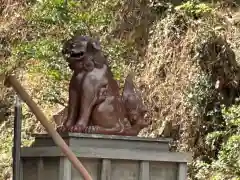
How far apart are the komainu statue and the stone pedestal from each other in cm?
9

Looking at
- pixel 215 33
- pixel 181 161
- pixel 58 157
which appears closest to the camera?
pixel 58 157

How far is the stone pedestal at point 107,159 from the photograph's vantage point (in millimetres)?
3676

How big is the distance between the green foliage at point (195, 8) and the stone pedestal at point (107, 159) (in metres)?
2.70

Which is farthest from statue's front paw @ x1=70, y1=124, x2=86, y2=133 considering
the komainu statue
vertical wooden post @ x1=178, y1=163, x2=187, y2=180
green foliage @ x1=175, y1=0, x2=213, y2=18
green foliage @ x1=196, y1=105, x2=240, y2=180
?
green foliage @ x1=175, y1=0, x2=213, y2=18

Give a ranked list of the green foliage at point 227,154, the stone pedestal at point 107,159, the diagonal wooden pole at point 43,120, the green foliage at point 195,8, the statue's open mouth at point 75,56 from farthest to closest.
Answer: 1. the green foliage at point 195,8
2. the green foliage at point 227,154
3. the statue's open mouth at point 75,56
4. the stone pedestal at point 107,159
5. the diagonal wooden pole at point 43,120

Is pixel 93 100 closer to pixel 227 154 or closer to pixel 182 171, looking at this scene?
pixel 182 171

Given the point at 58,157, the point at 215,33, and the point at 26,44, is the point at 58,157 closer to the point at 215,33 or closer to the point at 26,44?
the point at 26,44

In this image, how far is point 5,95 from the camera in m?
7.70

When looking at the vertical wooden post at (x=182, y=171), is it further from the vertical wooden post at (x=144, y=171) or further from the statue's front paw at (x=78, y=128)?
the statue's front paw at (x=78, y=128)

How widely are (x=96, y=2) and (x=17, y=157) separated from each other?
11.3ft

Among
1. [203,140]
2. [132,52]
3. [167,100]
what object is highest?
[132,52]

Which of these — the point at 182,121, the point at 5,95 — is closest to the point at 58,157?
the point at 182,121

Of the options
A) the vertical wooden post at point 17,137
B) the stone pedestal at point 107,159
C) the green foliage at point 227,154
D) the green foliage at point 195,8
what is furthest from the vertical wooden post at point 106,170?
the green foliage at point 195,8

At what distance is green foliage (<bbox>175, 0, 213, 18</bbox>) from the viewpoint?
6.42 m
